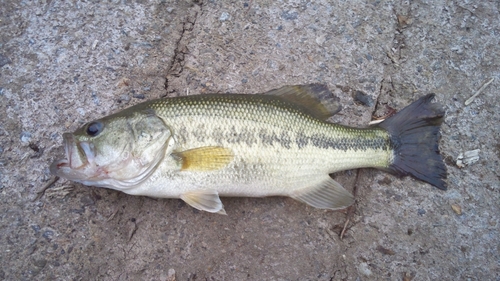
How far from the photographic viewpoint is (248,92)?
3215 mm

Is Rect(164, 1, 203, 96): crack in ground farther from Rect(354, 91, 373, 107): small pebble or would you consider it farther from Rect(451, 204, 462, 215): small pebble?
Rect(451, 204, 462, 215): small pebble

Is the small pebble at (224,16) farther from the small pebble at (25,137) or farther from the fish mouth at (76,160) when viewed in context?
the small pebble at (25,137)

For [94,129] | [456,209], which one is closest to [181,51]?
[94,129]

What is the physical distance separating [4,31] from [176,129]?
190cm

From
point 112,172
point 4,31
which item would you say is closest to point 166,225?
point 112,172

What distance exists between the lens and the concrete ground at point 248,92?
2.74 m

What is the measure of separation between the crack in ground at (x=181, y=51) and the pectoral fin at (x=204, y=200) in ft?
3.28

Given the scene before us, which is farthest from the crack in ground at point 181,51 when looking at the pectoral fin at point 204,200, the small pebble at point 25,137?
the small pebble at point 25,137

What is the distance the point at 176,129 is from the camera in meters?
2.55

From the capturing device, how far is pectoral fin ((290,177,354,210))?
282 centimetres

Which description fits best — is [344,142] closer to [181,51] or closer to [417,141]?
[417,141]

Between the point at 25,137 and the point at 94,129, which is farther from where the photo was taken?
the point at 25,137

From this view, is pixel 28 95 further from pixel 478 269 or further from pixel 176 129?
pixel 478 269

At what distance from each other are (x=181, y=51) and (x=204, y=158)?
1248 millimetres
